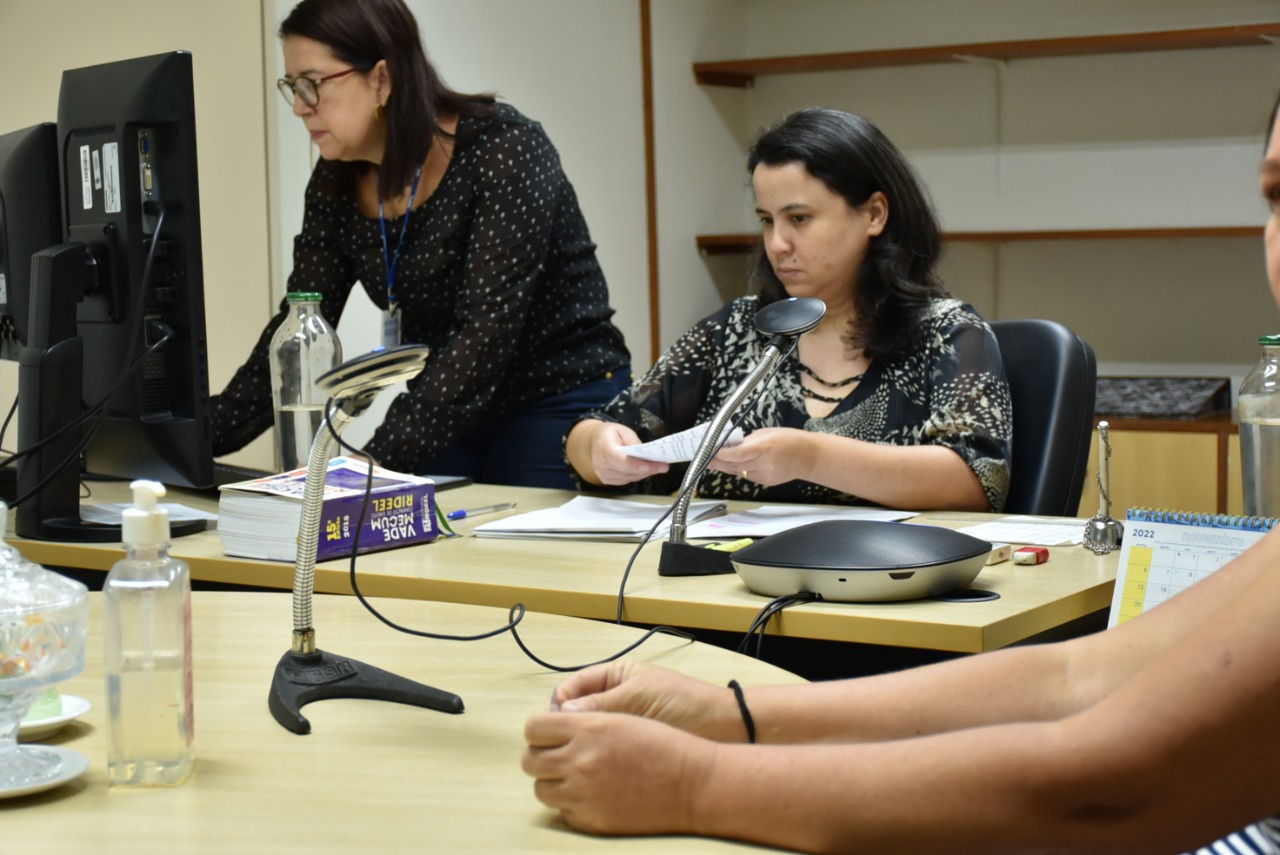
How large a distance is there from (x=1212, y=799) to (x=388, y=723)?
0.60m

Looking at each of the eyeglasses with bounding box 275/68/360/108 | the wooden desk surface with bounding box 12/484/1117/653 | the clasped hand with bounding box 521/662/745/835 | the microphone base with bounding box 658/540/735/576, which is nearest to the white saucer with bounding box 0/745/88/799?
the clasped hand with bounding box 521/662/745/835

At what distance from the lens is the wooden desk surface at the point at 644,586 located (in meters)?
1.36

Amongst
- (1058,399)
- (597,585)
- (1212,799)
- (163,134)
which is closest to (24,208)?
(163,134)

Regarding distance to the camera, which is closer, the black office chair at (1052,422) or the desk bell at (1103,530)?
the desk bell at (1103,530)

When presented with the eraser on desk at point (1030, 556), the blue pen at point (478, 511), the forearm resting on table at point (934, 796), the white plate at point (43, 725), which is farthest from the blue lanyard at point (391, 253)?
the forearm resting on table at point (934, 796)

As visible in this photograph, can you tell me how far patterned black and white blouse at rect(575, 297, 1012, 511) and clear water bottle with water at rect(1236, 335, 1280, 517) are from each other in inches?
12.9

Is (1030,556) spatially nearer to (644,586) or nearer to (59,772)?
(644,586)

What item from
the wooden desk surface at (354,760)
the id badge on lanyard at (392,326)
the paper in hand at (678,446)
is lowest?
the wooden desk surface at (354,760)

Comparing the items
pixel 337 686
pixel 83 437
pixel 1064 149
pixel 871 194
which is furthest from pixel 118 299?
pixel 1064 149

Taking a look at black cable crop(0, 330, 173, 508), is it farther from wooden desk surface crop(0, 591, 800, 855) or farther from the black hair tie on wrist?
the black hair tie on wrist

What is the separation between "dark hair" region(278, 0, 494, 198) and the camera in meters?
2.38

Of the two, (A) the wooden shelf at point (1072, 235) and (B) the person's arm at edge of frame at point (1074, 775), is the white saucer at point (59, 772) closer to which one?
(B) the person's arm at edge of frame at point (1074, 775)

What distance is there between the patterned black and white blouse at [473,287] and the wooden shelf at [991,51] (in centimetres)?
184

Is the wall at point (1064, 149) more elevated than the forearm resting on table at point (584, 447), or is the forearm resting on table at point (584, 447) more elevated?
the wall at point (1064, 149)
